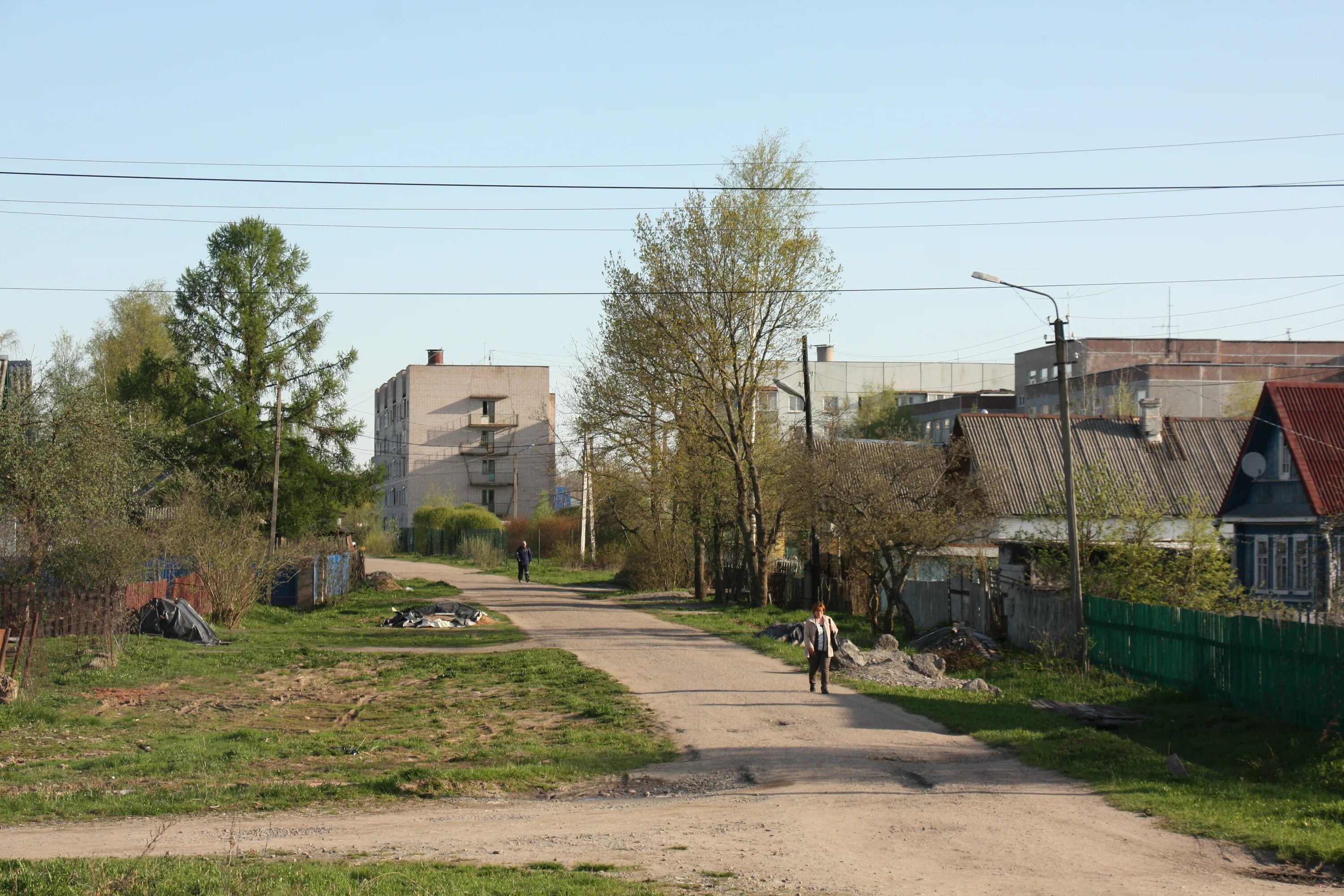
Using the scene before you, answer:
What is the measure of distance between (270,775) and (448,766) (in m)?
1.91

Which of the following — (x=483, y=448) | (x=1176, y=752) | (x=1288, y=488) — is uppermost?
(x=483, y=448)

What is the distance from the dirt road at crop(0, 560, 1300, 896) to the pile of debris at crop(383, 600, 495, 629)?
16.3m

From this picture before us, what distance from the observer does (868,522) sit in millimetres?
26047

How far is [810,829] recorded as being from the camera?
10297 mm

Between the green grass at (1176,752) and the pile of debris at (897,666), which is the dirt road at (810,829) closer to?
the green grass at (1176,752)

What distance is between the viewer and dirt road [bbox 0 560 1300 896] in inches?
348

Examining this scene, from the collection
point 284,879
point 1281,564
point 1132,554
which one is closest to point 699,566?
point 1281,564

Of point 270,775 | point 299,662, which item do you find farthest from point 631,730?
point 299,662

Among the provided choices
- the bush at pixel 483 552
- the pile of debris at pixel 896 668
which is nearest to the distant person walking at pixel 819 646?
the pile of debris at pixel 896 668

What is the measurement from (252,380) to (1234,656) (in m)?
33.8

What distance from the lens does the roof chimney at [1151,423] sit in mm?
39188

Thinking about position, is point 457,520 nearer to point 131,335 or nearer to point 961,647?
point 131,335

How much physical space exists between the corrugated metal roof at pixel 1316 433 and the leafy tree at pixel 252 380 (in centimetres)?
2974

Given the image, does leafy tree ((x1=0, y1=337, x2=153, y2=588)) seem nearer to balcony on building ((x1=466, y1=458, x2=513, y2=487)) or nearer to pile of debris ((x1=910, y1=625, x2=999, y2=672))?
pile of debris ((x1=910, y1=625, x2=999, y2=672))
